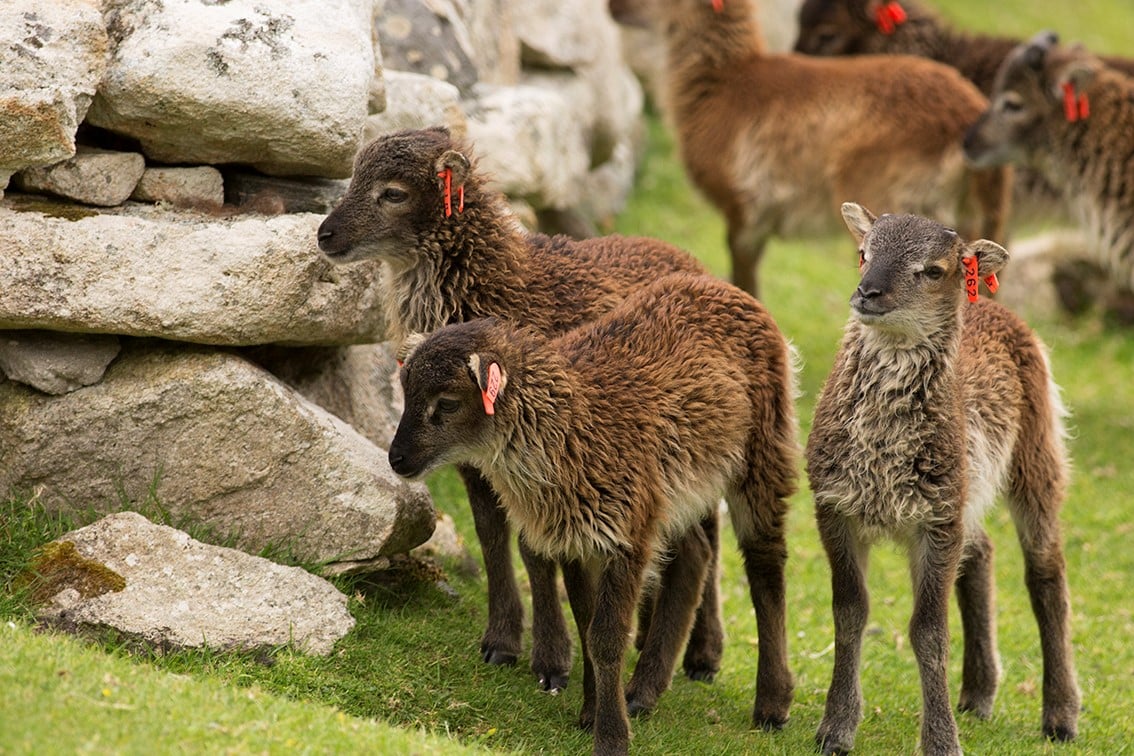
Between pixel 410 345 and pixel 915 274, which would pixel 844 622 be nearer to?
pixel 915 274

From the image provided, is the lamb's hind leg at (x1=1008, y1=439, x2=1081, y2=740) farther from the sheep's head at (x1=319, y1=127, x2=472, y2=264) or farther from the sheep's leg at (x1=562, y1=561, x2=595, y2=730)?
the sheep's head at (x1=319, y1=127, x2=472, y2=264)

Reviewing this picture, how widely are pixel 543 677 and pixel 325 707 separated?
1647 mm

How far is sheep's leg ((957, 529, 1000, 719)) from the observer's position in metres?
8.40

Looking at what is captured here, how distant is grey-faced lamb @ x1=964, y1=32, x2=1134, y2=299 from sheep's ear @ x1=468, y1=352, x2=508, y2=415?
7391 mm

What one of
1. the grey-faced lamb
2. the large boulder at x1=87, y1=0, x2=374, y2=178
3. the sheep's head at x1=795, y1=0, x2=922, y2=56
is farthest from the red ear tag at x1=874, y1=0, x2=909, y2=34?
the large boulder at x1=87, y1=0, x2=374, y2=178

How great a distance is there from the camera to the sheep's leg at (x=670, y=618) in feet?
25.5

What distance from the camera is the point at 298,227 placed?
7973mm

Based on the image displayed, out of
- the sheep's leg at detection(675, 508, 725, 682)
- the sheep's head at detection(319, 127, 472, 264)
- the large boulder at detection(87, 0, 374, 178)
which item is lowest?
the sheep's leg at detection(675, 508, 725, 682)

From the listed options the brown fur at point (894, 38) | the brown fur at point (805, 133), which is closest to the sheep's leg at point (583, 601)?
the brown fur at point (805, 133)

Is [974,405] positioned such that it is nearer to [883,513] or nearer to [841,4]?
[883,513]

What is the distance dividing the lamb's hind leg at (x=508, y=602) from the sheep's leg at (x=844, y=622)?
147cm

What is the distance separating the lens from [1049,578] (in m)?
8.23

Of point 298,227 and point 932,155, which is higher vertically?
point 298,227

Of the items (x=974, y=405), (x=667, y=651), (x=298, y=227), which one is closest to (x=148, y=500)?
(x=298, y=227)
